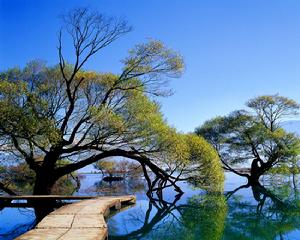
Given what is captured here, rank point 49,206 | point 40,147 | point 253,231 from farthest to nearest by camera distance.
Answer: point 40,147 → point 49,206 → point 253,231

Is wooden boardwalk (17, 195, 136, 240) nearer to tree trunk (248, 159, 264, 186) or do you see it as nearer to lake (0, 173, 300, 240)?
lake (0, 173, 300, 240)

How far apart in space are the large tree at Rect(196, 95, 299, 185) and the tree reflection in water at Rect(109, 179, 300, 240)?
23.4 meters

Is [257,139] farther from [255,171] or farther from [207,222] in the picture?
[207,222]

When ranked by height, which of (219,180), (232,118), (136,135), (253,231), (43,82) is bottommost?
(253,231)

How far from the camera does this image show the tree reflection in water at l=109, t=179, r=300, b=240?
638 inches

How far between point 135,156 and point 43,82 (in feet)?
28.6

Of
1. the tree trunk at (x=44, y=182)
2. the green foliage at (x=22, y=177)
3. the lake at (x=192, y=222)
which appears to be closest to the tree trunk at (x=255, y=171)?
the lake at (x=192, y=222)

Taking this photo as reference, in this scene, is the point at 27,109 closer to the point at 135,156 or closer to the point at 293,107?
the point at 135,156

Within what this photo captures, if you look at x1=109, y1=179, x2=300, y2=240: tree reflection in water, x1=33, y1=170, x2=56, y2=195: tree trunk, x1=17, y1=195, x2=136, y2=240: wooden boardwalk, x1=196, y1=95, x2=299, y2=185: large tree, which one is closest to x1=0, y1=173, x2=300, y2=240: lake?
x1=109, y1=179, x2=300, y2=240: tree reflection in water

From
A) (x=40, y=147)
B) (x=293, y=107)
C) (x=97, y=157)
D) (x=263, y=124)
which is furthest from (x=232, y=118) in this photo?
(x=40, y=147)

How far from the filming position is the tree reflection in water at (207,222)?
16.2 meters

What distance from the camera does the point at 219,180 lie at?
94.7 ft

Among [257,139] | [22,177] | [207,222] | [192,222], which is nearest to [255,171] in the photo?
[257,139]

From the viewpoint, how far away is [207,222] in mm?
19469
